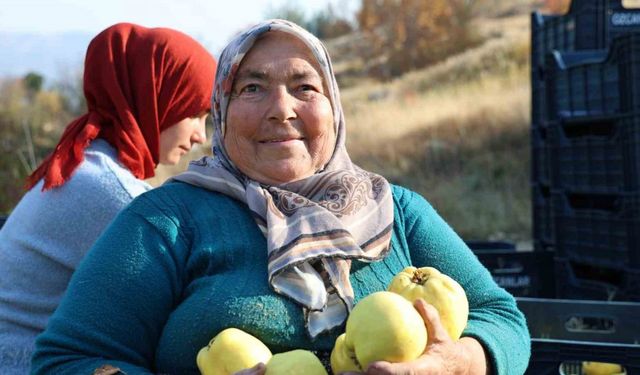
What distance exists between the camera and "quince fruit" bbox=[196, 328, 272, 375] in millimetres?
1920

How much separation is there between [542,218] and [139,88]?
2.90m

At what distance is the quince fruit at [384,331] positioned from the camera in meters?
1.79

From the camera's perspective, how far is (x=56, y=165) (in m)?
2.83

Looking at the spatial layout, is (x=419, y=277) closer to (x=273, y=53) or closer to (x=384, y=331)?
(x=384, y=331)

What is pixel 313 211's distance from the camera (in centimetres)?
232

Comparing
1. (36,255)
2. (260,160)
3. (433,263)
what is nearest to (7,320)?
(36,255)

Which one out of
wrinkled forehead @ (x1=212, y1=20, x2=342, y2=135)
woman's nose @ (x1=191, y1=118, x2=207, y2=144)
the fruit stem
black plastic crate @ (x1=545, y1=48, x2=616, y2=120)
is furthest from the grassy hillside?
the fruit stem

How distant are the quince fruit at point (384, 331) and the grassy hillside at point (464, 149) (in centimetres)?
713

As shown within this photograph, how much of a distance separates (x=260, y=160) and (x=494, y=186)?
10.8 m

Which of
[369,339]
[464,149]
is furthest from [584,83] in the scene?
[464,149]

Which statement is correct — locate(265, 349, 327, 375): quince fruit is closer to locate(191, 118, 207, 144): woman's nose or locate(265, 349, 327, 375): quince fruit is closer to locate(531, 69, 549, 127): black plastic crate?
locate(191, 118, 207, 144): woman's nose

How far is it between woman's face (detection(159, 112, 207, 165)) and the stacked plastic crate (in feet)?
6.62

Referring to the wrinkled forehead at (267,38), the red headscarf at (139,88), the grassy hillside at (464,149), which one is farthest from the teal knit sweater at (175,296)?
the grassy hillside at (464,149)

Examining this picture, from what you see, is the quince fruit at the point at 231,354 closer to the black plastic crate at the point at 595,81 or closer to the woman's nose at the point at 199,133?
the woman's nose at the point at 199,133
